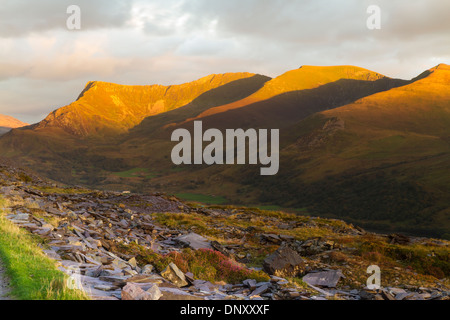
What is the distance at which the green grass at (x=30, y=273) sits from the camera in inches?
302

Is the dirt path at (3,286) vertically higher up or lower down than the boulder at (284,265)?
higher up

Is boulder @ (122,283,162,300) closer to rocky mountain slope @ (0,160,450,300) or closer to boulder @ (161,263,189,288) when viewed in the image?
rocky mountain slope @ (0,160,450,300)

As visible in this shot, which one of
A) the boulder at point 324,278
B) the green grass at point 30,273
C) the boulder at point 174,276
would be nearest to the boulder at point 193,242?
the boulder at point 324,278

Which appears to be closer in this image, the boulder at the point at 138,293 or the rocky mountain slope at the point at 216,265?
the boulder at the point at 138,293

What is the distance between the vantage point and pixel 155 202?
5678cm

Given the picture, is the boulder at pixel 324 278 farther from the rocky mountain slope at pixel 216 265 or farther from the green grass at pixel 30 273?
the green grass at pixel 30 273

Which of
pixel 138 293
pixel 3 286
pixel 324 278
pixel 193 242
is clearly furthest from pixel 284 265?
pixel 3 286

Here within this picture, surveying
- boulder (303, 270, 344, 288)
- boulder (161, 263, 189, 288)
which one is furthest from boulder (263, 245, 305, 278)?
boulder (161, 263, 189, 288)

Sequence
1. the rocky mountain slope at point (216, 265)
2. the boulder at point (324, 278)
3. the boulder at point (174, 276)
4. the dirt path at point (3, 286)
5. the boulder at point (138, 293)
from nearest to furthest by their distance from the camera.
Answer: the dirt path at point (3, 286), the boulder at point (138, 293), the rocky mountain slope at point (216, 265), the boulder at point (174, 276), the boulder at point (324, 278)

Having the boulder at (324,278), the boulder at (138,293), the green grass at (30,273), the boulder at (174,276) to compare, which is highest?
the green grass at (30,273)

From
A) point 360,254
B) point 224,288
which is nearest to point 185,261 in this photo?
point 224,288
